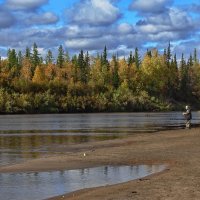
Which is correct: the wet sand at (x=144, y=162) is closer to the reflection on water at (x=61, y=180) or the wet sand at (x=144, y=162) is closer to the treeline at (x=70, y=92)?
the reflection on water at (x=61, y=180)

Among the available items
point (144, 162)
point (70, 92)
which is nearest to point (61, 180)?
point (144, 162)

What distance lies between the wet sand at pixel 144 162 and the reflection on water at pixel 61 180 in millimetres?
903

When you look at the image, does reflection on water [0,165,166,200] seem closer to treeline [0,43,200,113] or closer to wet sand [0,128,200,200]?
wet sand [0,128,200,200]

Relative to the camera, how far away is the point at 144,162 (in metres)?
26.8

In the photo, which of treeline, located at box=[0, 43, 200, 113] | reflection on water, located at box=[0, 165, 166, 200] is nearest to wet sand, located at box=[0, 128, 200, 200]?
reflection on water, located at box=[0, 165, 166, 200]

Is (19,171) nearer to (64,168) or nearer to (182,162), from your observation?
(64,168)

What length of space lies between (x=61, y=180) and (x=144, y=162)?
7.00 metres

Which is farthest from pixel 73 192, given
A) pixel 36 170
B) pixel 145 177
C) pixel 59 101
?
pixel 59 101

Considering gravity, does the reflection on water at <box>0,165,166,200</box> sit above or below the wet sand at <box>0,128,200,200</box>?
below

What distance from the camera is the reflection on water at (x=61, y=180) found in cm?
1820

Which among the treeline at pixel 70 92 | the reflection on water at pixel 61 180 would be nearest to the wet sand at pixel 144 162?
the reflection on water at pixel 61 180

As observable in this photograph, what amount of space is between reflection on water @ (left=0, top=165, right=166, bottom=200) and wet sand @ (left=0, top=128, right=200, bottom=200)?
903 mm

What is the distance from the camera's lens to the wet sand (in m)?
16.8

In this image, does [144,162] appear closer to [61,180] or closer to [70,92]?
[61,180]
